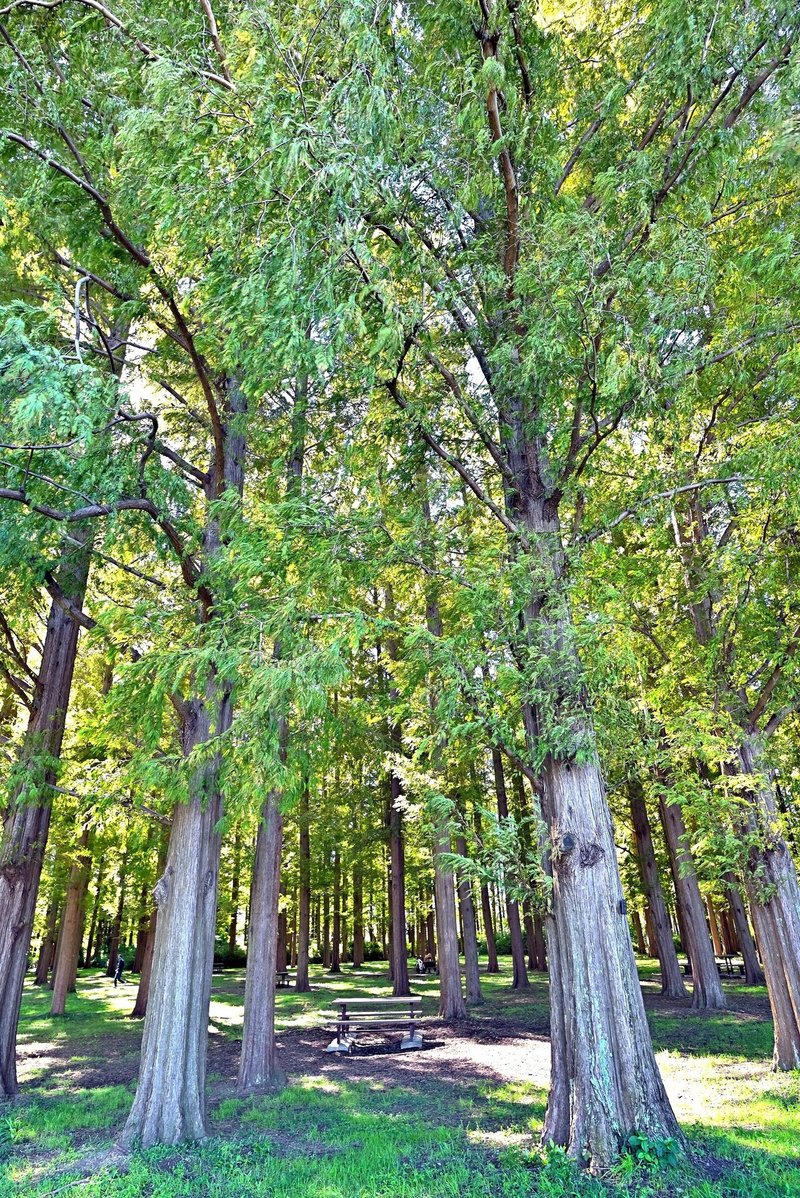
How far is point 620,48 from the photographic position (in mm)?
6207

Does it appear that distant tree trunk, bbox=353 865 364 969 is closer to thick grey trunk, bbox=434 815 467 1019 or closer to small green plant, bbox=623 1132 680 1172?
thick grey trunk, bbox=434 815 467 1019

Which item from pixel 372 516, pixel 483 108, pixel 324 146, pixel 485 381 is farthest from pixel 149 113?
pixel 485 381

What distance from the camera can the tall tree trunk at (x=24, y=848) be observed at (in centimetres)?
770

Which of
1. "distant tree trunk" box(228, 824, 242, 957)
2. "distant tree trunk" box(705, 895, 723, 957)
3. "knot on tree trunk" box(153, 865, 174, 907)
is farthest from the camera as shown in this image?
"distant tree trunk" box(705, 895, 723, 957)

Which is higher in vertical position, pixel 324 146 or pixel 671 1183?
pixel 324 146

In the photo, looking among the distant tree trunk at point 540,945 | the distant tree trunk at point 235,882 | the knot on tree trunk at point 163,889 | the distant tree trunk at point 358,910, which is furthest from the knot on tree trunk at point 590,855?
the distant tree trunk at point 540,945

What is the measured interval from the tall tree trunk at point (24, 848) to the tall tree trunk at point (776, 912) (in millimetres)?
8340

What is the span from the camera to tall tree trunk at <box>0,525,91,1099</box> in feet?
25.3

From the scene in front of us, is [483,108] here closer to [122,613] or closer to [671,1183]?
[122,613]

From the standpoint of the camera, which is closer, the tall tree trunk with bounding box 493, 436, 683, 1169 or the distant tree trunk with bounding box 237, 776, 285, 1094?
the tall tree trunk with bounding box 493, 436, 683, 1169

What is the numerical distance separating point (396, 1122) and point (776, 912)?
5.09 metres

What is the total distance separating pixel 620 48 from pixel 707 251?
9.16ft

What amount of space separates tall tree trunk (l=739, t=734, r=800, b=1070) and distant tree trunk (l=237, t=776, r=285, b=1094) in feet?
19.4

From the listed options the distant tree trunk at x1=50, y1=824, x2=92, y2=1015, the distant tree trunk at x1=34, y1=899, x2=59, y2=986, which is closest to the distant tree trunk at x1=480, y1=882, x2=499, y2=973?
the distant tree trunk at x1=50, y1=824, x2=92, y2=1015
